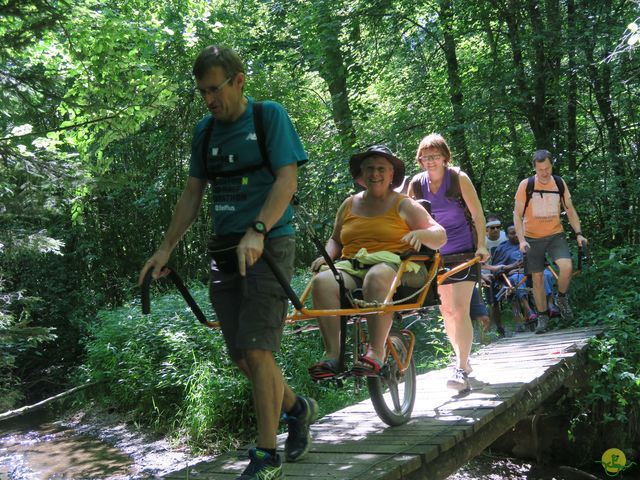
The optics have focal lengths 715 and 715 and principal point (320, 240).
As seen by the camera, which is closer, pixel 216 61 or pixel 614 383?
pixel 216 61

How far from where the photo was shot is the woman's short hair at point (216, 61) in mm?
3230

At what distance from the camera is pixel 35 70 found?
24.7ft

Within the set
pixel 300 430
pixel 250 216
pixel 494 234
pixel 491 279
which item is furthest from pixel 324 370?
pixel 494 234

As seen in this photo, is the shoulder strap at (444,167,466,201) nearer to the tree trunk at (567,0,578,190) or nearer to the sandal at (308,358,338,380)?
the sandal at (308,358,338,380)

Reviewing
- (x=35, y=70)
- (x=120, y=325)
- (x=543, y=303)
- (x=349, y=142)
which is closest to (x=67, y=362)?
(x=120, y=325)

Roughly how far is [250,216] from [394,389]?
2132 millimetres

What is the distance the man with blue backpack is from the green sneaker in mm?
6076

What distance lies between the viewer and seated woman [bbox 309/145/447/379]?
423cm

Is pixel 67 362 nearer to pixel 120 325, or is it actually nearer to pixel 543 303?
pixel 120 325

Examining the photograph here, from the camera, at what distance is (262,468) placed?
3209mm

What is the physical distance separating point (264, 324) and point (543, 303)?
22.8 ft

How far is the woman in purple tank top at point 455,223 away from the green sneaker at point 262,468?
2601mm

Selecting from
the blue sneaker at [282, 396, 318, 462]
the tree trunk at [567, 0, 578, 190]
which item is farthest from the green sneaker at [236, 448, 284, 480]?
the tree trunk at [567, 0, 578, 190]

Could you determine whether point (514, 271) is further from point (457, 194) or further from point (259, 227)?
point (259, 227)
